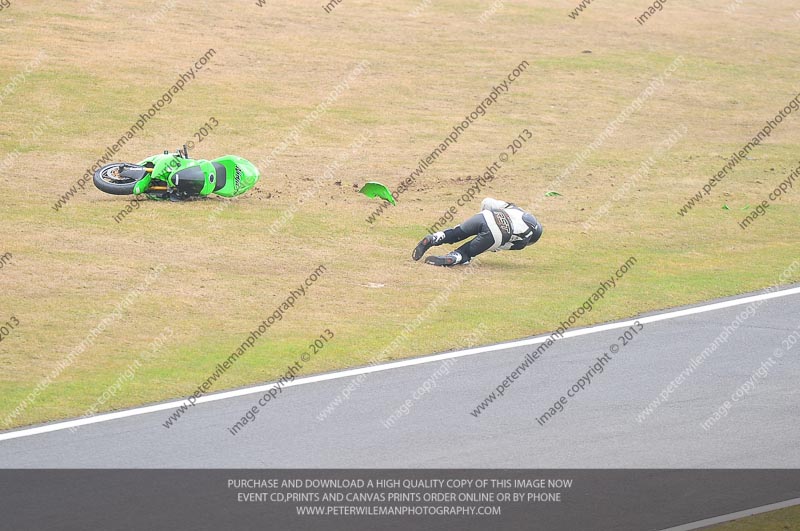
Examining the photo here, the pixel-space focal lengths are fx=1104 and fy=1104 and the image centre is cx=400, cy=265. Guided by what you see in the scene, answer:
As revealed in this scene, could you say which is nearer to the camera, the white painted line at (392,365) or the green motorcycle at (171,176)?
the white painted line at (392,365)

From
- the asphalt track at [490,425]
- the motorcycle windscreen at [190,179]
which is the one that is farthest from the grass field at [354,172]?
the asphalt track at [490,425]

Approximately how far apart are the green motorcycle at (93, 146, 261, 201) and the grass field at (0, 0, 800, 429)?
0.34 m

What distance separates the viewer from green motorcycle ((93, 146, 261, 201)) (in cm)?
2009

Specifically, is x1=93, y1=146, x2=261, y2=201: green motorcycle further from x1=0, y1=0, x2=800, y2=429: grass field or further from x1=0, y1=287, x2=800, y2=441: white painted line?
x1=0, y1=287, x2=800, y2=441: white painted line

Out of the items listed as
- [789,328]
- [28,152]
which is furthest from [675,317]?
[28,152]

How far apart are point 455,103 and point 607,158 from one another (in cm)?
576

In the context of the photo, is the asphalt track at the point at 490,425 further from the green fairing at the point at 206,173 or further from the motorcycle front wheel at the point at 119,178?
the motorcycle front wheel at the point at 119,178

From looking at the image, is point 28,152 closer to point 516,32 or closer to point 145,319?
point 145,319

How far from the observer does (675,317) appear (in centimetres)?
1551

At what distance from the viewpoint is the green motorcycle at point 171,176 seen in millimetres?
20094

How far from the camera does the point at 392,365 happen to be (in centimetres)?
1330
